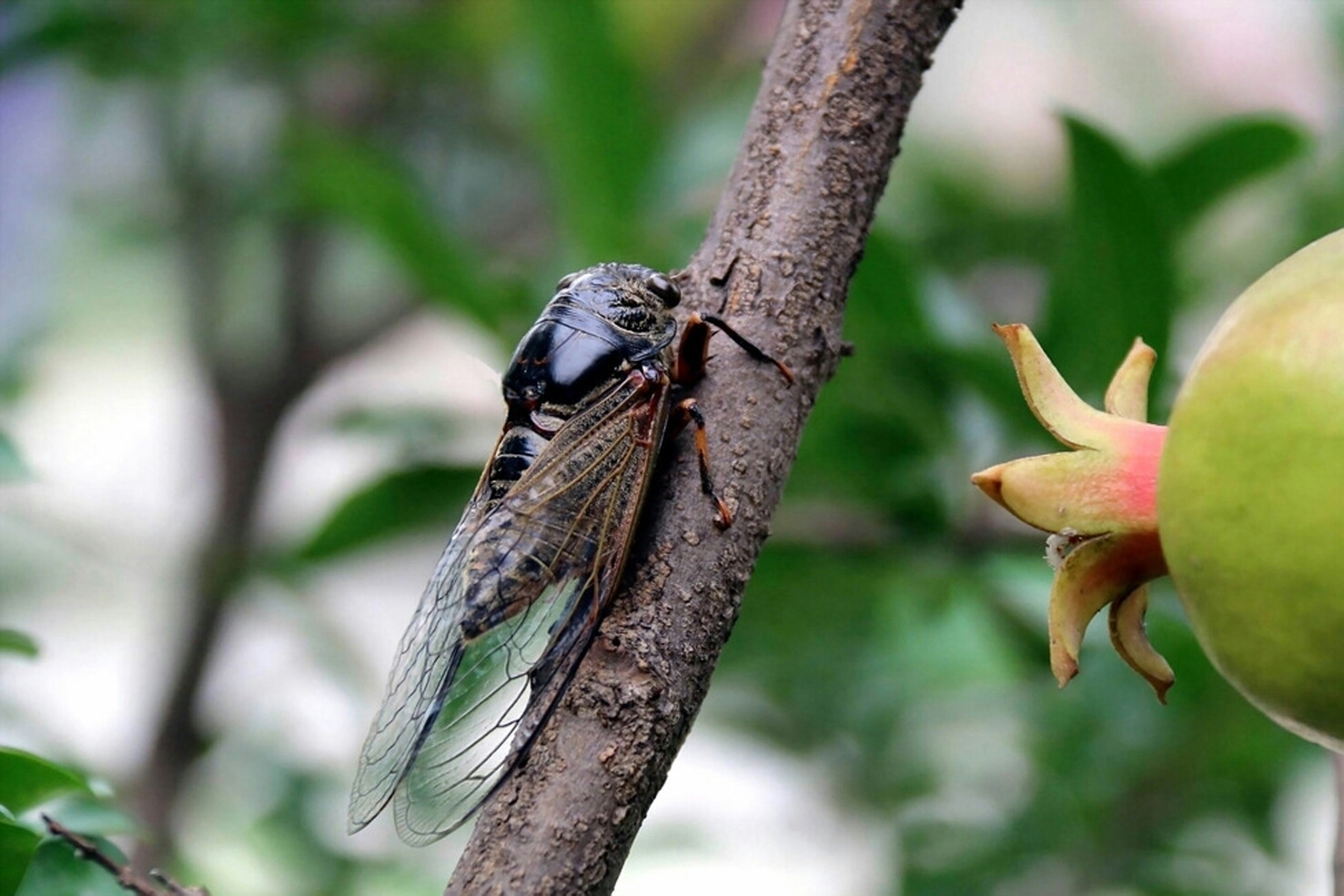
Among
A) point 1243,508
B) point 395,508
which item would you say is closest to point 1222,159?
point 1243,508

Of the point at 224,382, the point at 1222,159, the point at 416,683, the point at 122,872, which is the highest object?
the point at 1222,159

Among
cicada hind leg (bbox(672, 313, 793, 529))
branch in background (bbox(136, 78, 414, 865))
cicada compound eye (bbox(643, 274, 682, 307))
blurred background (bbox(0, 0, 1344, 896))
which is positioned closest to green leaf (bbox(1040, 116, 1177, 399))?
blurred background (bbox(0, 0, 1344, 896))

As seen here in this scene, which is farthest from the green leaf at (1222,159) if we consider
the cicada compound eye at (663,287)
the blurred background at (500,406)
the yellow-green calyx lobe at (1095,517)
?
the yellow-green calyx lobe at (1095,517)

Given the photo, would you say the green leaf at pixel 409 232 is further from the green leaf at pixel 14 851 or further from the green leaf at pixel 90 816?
the green leaf at pixel 14 851

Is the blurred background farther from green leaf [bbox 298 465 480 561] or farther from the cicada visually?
the cicada

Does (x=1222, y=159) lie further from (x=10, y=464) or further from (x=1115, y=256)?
(x=10, y=464)

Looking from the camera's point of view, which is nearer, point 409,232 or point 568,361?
point 568,361

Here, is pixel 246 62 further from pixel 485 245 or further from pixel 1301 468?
pixel 1301 468
